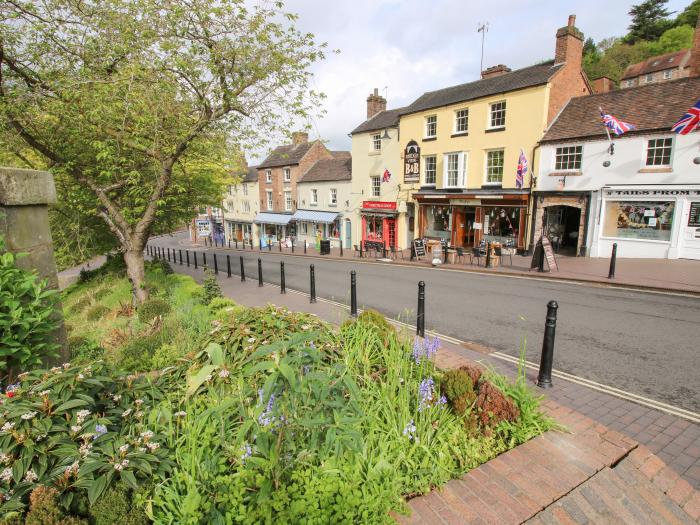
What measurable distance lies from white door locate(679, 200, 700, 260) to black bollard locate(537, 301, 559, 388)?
1564 centimetres

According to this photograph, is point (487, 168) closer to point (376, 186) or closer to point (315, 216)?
point (376, 186)

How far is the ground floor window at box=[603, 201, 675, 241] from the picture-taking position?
16531mm

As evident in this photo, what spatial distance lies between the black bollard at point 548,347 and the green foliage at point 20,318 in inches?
219

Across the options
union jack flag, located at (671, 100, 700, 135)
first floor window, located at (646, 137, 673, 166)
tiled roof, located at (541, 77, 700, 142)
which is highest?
tiled roof, located at (541, 77, 700, 142)

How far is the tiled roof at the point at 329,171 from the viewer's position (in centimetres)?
3312

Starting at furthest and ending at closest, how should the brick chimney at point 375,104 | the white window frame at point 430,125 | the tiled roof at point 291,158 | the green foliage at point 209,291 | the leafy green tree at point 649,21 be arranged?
the leafy green tree at point 649,21, the tiled roof at point 291,158, the brick chimney at point 375,104, the white window frame at point 430,125, the green foliage at point 209,291

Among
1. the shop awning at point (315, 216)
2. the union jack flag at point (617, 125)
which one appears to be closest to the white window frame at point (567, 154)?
the union jack flag at point (617, 125)

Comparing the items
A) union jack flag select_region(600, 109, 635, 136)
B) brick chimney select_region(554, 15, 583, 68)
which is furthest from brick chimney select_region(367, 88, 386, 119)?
union jack flag select_region(600, 109, 635, 136)

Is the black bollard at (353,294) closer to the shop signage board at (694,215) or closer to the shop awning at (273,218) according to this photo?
the shop signage board at (694,215)

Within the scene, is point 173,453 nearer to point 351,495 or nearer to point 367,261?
point 351,495

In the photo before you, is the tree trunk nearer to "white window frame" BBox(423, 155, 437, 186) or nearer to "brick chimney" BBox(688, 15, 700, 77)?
"white window frame" BBox(423, 155, 437, 186)

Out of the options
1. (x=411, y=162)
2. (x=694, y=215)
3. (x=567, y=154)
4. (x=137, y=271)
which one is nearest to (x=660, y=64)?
(x=567, y=154)

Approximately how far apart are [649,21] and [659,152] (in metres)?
66.8

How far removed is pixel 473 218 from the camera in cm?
2367
